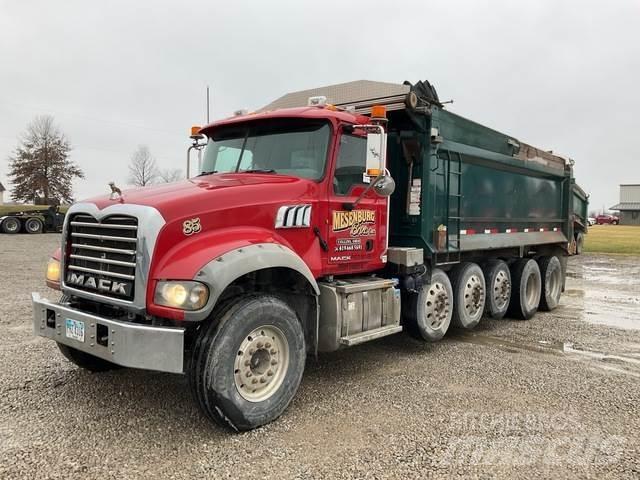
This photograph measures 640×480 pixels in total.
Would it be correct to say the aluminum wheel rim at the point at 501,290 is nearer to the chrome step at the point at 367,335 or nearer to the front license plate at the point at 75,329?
the chrome step at the point at 367,335

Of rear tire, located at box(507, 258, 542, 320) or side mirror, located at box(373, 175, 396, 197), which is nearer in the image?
side mirror, located at box(373, 175, 396, 197)

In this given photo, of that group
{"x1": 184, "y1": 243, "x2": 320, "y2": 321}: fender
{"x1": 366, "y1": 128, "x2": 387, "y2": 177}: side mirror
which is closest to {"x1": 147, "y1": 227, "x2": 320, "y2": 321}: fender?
{"x1": 184, "y1": 243, "x2": 320, "y2": 321}: fender

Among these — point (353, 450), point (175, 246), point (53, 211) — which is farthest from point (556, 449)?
point (53, 211)

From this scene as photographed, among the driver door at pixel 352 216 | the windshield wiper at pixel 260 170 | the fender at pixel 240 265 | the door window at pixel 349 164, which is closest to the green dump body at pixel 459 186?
the driver door at pixel 352 216

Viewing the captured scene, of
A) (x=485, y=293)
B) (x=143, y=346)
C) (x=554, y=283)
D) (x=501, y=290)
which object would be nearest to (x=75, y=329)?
(x=143, y=346)

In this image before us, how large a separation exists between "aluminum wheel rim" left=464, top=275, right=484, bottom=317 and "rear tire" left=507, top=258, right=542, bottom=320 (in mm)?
1355

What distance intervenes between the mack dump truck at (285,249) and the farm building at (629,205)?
292ft

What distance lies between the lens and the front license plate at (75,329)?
3867 mm

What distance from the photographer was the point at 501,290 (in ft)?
26.1

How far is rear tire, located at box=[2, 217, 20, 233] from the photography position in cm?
2842

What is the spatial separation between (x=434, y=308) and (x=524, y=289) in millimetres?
2785

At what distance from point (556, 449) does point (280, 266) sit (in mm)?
2419

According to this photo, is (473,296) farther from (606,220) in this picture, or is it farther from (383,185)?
(606,220)

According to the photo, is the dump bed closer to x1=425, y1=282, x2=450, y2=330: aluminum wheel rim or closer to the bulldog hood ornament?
x1=425, y1=282, x2=450, y2=330: aluminum wheel rim
